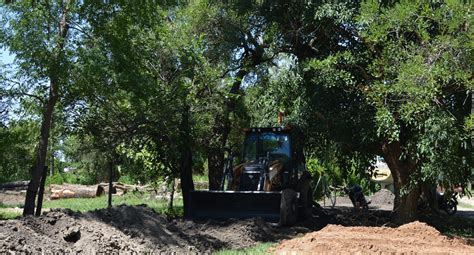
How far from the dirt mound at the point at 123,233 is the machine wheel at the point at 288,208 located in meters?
0.55

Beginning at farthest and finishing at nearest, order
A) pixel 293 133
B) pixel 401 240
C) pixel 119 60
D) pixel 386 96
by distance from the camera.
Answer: pixel 293 133
pixel 386 96
pixel 119 60
pixel 401 240

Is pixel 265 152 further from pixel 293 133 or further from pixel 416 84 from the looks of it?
pixel 416 84

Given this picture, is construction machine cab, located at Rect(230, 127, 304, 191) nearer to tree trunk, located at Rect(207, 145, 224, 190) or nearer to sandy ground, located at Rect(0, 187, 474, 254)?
sandy ground, located at Rect(0, 187, 474, 254)

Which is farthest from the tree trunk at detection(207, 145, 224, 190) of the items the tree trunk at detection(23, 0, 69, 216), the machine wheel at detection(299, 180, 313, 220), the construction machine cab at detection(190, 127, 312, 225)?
the tree trunk at detection(23, 0, 69, 216)

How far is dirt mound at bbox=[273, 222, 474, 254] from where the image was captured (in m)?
10.7

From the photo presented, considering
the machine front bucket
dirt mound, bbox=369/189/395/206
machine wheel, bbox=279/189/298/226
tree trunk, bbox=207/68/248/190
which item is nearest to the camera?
machine wheel, bbox=279/189/298/226

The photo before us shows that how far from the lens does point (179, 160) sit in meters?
18.2

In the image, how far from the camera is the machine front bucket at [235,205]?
15516 millimetres

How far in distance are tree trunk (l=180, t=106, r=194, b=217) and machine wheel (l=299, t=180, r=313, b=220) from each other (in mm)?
3353

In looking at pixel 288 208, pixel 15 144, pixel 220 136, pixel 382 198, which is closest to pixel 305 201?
pixel 288 208

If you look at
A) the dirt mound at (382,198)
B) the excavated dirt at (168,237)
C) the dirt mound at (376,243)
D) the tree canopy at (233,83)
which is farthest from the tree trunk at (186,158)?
the dirt mound at (382,198)

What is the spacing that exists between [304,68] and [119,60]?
5690 millimetres

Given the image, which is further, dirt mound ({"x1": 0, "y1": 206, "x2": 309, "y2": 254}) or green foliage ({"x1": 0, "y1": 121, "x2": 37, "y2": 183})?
A: green foliage ({"x1": 0, "y1": 121, "x2": 37, "y2": 183})

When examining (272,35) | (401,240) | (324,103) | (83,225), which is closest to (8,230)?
(83,225)
